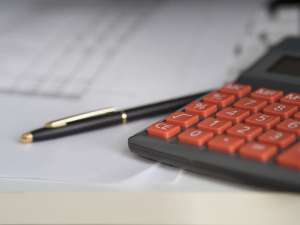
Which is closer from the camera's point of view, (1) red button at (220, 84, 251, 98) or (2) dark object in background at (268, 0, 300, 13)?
(1) red button at (220, 84, 251, 98)

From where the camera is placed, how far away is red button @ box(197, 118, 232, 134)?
0.37 meters

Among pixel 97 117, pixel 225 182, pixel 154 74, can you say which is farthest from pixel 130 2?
pixel 225 182

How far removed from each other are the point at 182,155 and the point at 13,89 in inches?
9.1

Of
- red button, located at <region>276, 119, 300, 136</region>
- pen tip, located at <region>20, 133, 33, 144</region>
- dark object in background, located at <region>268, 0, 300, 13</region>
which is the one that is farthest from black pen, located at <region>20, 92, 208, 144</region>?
dark object in background, located at <region>268, 0, 300, 13</region>

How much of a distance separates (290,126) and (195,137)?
0.21 feet

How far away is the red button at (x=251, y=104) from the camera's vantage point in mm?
399

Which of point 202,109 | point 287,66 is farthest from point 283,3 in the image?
point 202,109

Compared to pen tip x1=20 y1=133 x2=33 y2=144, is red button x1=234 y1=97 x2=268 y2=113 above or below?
above

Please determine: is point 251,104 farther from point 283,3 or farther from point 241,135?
point 283,3

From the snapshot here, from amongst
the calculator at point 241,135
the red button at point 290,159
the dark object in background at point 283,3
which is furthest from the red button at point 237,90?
the dark object in background at point 283,3

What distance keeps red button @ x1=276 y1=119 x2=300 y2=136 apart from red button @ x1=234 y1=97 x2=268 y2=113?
0.10 feet

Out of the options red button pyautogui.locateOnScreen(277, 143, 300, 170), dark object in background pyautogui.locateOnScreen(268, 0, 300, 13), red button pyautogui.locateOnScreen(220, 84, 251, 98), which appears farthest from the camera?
dark object in background pyautogui.locateOnScreen(268, 0, 300, 13)

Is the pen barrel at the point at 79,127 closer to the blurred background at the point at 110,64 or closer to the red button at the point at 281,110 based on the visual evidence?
the blurred background at the point at 110,64

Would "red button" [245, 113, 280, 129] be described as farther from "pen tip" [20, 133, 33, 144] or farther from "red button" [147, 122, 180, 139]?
"pen tip" [20, 133, 33, 144]
